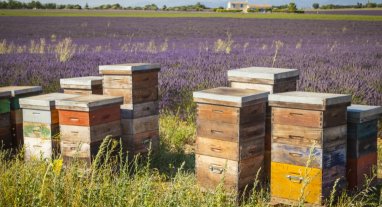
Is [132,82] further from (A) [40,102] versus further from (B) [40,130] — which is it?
(B) [40,130]

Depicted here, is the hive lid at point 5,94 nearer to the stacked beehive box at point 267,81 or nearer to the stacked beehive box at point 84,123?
the stacked beehive box at point 84,123

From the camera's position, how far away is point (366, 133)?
558cm

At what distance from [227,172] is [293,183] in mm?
664

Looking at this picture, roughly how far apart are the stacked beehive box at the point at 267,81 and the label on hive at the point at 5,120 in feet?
9.69

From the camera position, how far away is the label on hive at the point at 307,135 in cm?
497

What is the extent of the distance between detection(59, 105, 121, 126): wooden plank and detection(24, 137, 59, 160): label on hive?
34cm

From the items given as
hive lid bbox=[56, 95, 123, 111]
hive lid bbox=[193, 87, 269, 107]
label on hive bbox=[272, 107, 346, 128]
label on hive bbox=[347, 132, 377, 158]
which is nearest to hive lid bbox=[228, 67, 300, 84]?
hive lid bbox=[193, 87, 269, 107]

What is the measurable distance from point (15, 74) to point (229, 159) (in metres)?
8.09

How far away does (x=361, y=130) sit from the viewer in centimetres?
550

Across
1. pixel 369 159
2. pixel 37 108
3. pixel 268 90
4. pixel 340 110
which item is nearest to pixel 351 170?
pixel 369 159

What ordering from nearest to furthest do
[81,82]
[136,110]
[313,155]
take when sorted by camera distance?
1. [313,155]
2. [136,110]
3. [81,82]

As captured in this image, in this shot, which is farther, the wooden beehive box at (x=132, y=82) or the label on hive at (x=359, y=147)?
the wooden beehive box at (x=132, y=82)

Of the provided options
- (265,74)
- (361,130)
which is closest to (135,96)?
(265,74)

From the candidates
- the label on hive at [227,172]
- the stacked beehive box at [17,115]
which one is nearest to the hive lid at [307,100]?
the label on hive at [227,172]
